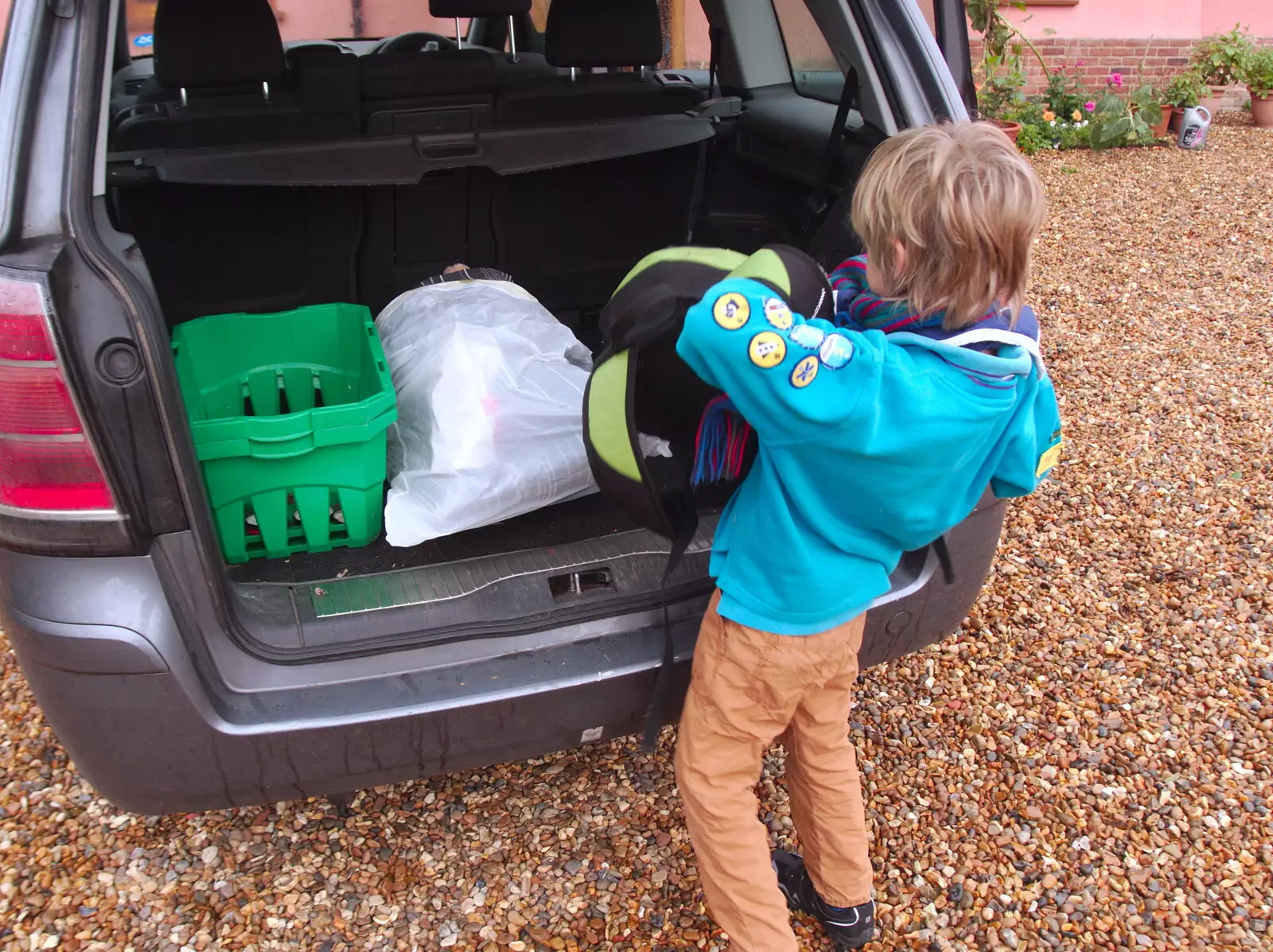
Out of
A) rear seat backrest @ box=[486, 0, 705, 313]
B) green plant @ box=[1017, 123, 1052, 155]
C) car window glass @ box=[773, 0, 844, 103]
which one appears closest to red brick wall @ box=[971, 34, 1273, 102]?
green plant @ box=[1017, 123, 1052, 155]

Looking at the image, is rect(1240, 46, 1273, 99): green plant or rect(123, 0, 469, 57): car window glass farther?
rect(1240, 46, 1273, 99): green plant

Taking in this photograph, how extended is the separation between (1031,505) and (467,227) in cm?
210

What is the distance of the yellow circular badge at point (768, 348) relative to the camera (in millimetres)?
1305

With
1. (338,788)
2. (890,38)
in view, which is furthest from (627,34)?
(338,788)

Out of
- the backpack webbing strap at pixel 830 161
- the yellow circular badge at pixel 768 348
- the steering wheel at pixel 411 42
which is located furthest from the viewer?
the steering wheel at pixel 411 42

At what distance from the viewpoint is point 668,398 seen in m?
1.86

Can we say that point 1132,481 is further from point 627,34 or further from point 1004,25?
point 1004,25

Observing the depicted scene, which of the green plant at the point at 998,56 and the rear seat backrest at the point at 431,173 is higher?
the rear seat backrest at the point at 431,173

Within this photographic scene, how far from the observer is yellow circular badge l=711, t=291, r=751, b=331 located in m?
1.31

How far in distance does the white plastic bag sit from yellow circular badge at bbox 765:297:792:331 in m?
0.81

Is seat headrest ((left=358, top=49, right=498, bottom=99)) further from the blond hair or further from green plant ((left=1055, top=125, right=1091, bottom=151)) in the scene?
green plant ((left=1055, top=125, right=1091, bottom=151))

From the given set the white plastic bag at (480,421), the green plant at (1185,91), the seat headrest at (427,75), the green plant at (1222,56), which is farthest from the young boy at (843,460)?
the green plant at (1222,56)

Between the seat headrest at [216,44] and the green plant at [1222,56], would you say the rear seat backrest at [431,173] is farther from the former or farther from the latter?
the green plant at [1222,56]

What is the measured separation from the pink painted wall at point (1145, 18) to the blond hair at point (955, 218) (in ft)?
29.4
